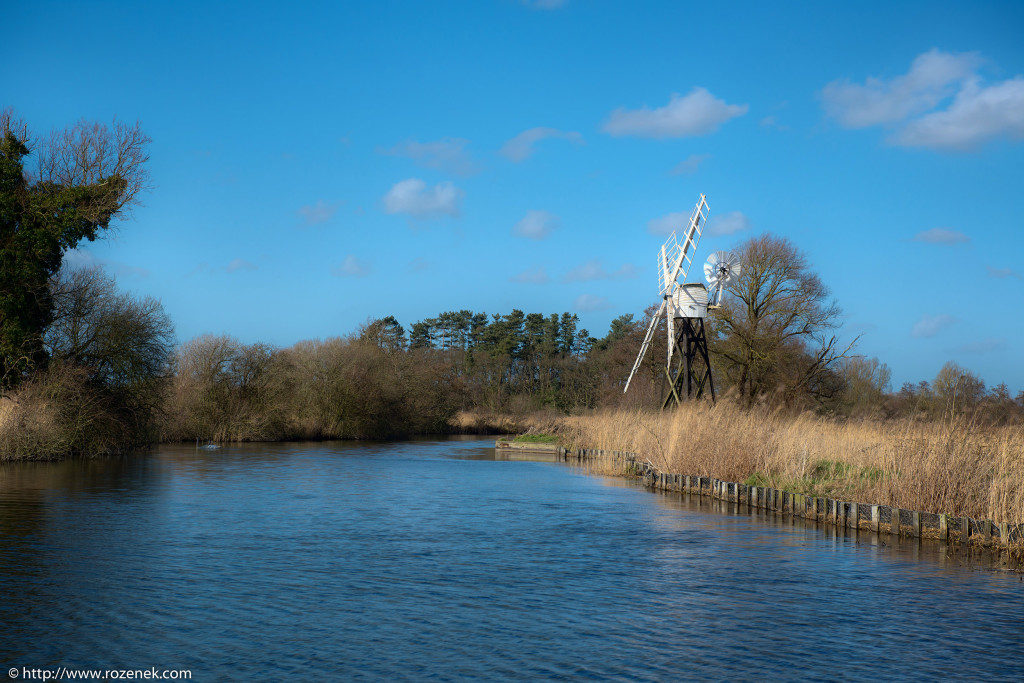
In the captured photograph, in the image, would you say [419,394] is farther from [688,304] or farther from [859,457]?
[859,457]

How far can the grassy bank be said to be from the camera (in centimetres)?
1375

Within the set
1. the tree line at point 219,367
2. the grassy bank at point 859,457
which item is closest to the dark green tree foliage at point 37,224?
the tree line at point 219,367

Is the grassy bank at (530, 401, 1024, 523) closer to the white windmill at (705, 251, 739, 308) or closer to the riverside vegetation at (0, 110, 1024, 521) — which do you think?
the riverside vegetation at (0, 110, 1024, 521)

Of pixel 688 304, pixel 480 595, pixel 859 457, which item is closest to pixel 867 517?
pixel 859 457

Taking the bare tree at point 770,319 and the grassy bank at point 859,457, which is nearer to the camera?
the grassy bank at point 859,457

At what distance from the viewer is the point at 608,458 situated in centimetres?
2975

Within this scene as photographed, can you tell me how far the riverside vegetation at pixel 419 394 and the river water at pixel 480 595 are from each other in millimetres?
2391

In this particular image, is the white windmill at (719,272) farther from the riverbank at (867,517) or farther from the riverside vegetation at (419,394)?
the riverbank at (867,517)

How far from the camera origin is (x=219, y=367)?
155ft

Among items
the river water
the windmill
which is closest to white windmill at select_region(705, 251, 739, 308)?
the windmill

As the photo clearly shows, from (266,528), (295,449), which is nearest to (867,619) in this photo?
(266,528)

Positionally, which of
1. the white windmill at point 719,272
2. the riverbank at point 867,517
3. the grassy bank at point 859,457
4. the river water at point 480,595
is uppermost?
the white windmill at point 719,272

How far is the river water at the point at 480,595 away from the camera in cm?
738

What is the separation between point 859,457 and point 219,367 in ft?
123
